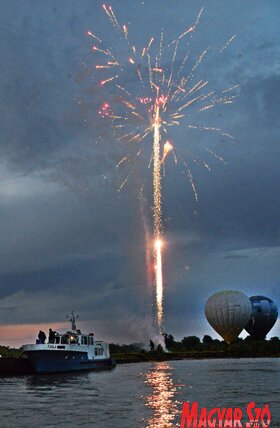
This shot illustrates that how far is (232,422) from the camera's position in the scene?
34.6 metres

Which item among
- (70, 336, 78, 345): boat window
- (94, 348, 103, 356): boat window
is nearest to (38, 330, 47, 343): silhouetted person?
(70, 336, 78, 345): boat window

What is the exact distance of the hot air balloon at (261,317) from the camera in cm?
16475

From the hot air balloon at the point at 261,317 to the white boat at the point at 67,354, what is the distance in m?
77.7

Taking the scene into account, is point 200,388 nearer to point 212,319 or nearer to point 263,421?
point 263,421

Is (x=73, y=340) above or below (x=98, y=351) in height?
above

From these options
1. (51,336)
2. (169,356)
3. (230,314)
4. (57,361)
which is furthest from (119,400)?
(230,314)

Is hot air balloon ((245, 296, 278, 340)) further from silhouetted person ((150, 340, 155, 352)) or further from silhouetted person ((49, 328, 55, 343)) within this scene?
silhouetted person ((49, 328, 55, 343))

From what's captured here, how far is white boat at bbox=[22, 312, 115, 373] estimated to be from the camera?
7688 cm

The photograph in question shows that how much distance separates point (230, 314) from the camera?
152250 mm

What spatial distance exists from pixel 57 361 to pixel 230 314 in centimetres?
8126

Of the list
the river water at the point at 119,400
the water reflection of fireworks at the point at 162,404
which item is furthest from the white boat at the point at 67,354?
the water reflection of fireworks at the point at 162,404

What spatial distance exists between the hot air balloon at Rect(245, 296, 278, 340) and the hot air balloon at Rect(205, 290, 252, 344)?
33.8 ft

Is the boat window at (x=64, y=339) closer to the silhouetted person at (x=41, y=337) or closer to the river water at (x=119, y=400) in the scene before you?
the silhouetted person at (x=41, y=337)

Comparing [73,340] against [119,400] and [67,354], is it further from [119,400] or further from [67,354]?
[119,400]
